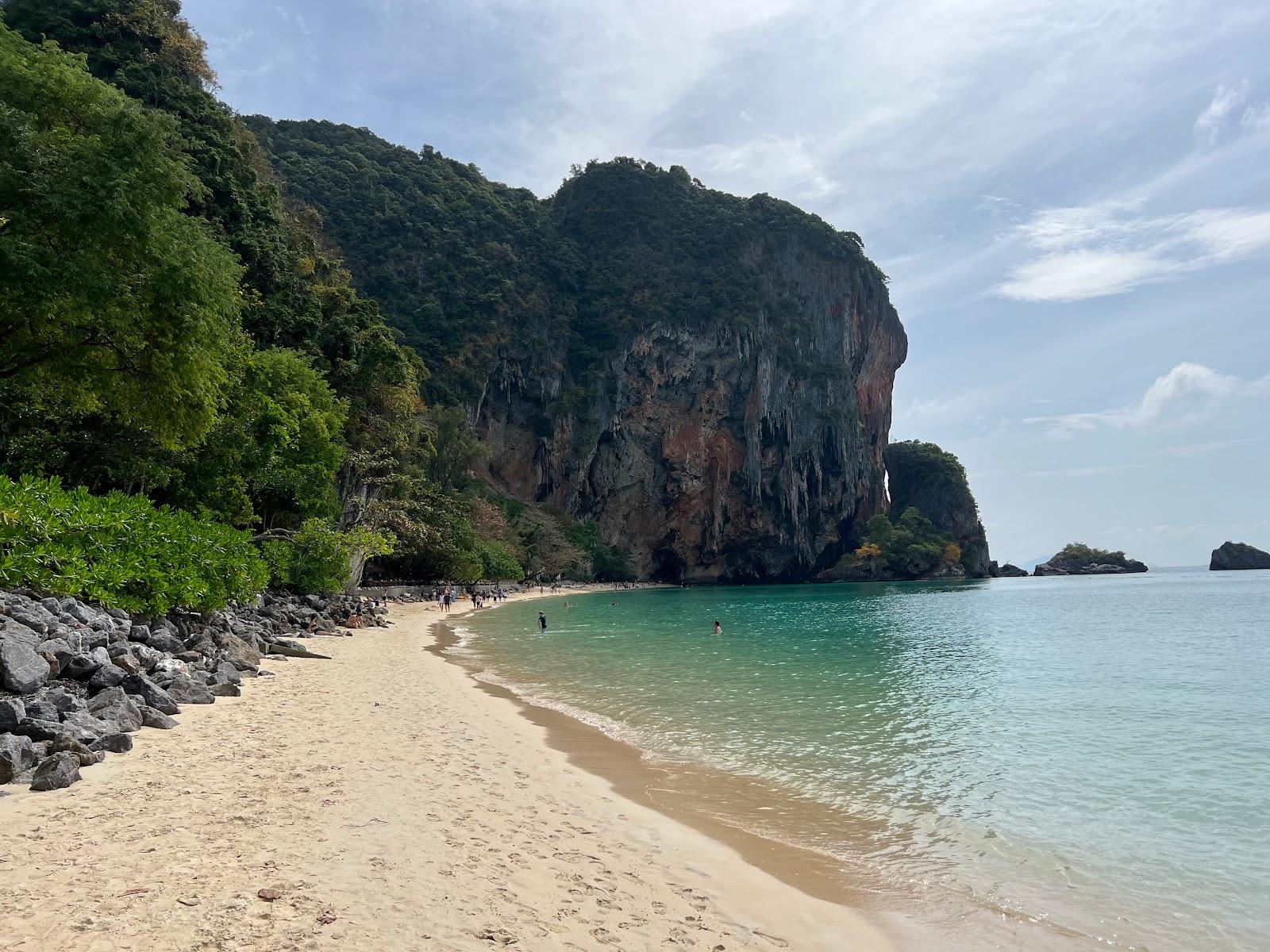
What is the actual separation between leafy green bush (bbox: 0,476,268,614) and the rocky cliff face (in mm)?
115964

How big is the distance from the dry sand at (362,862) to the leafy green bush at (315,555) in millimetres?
15556

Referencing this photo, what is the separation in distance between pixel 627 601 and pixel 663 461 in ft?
117

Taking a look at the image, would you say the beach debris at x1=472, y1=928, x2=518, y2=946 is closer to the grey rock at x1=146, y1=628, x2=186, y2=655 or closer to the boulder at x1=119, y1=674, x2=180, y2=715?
the boulder at x1=119, y1=674, x2=180, y2=715

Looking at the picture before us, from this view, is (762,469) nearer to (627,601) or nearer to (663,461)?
(663,461)

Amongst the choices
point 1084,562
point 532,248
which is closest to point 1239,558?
point 1084,562

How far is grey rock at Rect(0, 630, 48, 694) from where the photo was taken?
6.05 m

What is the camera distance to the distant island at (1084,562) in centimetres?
13225

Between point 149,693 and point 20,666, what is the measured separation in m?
1.60

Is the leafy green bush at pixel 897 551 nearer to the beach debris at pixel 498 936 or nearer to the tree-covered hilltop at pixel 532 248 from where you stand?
the tree-covered hilltop at pixel 532 248

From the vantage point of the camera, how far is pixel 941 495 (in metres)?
117

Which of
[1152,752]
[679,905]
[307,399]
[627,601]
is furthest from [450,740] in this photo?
[627,601]

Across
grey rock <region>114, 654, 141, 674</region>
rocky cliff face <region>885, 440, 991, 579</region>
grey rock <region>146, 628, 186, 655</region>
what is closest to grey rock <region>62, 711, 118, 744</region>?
grey rock <region>114, 654, 141, 674</region>

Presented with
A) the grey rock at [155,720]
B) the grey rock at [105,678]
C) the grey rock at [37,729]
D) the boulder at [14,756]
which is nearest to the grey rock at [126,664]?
the grey rock at [105,678]

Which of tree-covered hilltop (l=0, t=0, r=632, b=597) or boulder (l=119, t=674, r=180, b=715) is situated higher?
tree-covered hilltop (l=0, t=0, r=632, b=597)
